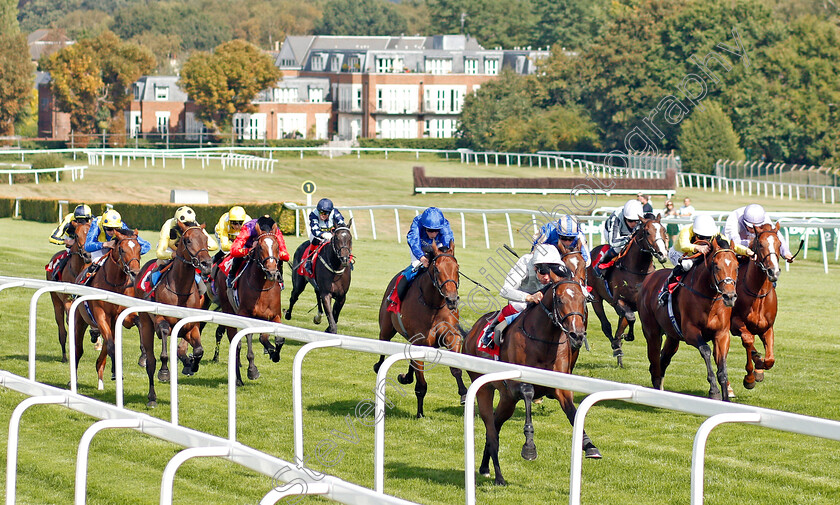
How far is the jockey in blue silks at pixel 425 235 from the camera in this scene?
30.8ft

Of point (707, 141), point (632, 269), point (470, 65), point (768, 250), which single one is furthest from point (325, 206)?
point (470, 65)

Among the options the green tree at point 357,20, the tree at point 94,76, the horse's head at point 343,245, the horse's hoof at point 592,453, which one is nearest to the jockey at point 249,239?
the horse's head at point 343,245

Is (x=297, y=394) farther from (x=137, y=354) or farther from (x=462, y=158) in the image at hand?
(x=462, y=158)

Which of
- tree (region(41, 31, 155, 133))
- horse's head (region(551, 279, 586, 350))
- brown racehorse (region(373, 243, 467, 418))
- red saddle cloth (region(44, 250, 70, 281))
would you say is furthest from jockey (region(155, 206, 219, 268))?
tree (region(41, 31, 155, 133))

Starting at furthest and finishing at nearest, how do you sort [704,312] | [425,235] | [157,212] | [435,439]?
[157,212] → [425,235] → [704,312] → [435,439]

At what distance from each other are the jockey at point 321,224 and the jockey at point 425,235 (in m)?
4.29

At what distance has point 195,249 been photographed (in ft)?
33.8

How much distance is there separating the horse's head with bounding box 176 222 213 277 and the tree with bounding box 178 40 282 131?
2468 inches

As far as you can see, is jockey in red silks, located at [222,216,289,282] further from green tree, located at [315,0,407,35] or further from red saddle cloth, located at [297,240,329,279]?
green tree, located at [315,0,407,35]

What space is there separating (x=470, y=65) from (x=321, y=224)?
74.0 metres

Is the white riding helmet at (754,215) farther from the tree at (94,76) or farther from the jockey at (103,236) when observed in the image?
the tree at (94,76)

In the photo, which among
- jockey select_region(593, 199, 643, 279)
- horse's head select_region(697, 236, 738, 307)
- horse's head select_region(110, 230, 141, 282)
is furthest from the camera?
jockey select_region(593, 199, 643, 279)

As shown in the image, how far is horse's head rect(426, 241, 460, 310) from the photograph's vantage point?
8664mm

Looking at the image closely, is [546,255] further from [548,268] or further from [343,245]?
[343,245]
